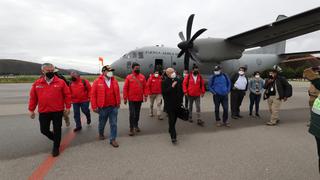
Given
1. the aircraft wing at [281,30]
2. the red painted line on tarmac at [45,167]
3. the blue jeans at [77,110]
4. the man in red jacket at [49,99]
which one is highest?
the aircraft wing at [281,30]

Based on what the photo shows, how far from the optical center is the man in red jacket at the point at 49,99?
3.92 metres

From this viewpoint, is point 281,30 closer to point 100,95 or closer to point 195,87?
point 195,87

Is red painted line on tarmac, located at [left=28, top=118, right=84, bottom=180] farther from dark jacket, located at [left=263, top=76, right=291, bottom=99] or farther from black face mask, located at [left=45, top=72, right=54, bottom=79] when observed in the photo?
dark jacket, located at [left=263, top=76, right=291, bottom=99]

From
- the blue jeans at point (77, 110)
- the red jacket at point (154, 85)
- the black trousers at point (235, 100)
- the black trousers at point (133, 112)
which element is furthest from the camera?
the black trousers at point (235, 100)

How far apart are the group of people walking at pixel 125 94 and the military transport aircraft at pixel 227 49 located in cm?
292

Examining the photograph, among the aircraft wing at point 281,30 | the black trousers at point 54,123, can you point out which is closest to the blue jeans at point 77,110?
the black trousers at point 54,123

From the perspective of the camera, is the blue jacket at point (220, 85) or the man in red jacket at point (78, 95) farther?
the blue jacket at point (220, 85)

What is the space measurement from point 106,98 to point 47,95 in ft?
3.88

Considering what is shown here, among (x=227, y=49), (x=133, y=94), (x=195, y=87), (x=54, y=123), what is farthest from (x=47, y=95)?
(x=227, y=49)

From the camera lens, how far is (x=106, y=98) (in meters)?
4.58

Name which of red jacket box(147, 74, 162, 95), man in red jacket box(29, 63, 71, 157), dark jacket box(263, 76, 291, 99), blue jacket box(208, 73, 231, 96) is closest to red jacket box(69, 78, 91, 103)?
man in red jacket box(29, 63, 71, 157)

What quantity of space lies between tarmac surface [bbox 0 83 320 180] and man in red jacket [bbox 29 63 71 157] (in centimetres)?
56

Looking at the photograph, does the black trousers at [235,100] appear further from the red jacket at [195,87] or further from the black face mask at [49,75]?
the black face mask at [49,75]

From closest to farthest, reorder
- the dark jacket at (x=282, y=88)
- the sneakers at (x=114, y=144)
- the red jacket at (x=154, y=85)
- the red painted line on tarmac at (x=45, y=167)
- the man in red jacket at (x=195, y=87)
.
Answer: the red painted line on tarmac at (x=45, y=167) < the sneakers at (x=114, y=144) < the dark jacket at (x=282, y=88) < the man in red jacket at (x=195, y=87) < the red jacket at (x=154, y=85)
